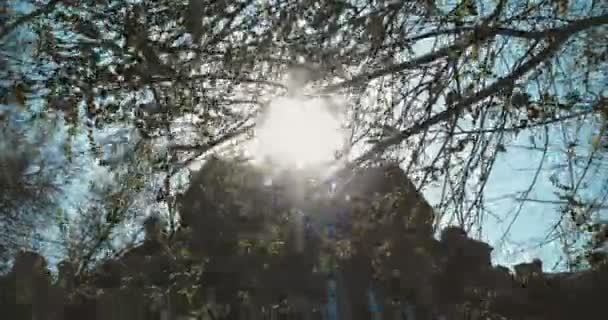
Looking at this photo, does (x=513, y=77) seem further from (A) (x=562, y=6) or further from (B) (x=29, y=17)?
(B) (x=29, y=17)

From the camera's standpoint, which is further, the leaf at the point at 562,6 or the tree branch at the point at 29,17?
the tree branch at the point at 29,17

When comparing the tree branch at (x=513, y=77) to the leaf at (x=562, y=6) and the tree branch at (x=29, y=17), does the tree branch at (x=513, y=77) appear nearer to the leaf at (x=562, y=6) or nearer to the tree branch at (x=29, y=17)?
the leaf at (x=562, y=6)

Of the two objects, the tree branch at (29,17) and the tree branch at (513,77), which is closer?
the tree branch at (513,77)

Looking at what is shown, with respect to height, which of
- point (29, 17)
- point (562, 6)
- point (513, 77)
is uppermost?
point (29, 17)

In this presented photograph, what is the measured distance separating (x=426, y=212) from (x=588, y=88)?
3.46 feet

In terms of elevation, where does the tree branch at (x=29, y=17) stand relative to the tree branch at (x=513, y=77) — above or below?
above

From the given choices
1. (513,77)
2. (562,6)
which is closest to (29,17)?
(513,77)

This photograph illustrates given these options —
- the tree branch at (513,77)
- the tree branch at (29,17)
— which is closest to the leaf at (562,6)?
the tree branch at (513,77)

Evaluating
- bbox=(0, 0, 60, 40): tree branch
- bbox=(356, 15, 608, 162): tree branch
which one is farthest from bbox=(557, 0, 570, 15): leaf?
bbox=(0, 0, 60, 40): tree branch

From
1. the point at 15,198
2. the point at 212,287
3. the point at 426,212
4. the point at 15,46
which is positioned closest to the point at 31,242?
the point at 15,198

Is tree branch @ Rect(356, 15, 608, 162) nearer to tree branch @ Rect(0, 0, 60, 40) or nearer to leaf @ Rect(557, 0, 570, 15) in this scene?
leaf @ Rect(557, 0, 570, 15)

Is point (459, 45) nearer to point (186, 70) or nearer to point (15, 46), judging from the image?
point (186, 70)

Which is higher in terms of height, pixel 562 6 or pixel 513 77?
pixel 562 6

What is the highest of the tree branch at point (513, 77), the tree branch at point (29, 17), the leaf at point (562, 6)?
the tree branch at point (29, 17)
